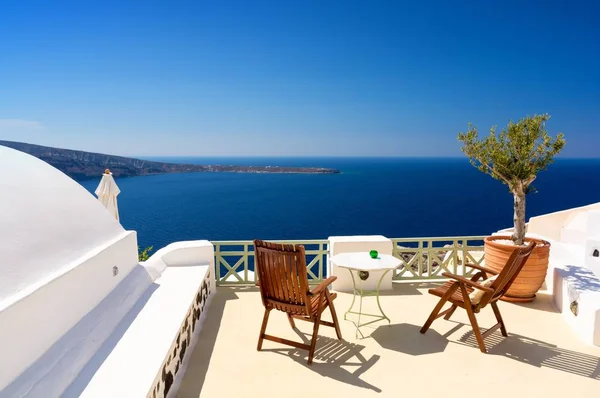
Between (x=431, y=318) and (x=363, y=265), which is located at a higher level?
(x=363, y=265)

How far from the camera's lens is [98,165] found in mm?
41094

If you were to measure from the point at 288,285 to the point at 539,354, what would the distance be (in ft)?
8.45

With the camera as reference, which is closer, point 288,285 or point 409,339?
point 288,285

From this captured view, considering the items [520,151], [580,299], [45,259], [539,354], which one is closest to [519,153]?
[520,151]

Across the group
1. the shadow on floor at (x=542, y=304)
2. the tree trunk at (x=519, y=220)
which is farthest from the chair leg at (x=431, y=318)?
the tree trunk at (x=519, y=220)

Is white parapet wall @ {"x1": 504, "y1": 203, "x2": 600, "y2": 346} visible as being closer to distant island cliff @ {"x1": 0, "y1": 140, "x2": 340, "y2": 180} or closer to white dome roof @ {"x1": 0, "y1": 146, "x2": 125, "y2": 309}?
white dome roof @ {"x1": 0, "y1": 146, "x2": 125, "y2": 309}

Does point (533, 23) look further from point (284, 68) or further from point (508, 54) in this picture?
point (284, 68)

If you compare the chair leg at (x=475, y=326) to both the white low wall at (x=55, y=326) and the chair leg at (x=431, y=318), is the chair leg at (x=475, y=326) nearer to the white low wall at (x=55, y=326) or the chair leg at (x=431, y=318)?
the chair leg at (x=431, y=318)

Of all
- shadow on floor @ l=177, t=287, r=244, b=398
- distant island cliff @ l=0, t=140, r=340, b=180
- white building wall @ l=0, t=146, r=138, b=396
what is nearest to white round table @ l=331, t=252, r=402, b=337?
shadow on floor @ l=177, t=287, r=244, b=398

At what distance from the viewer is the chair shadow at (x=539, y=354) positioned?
10.9ft

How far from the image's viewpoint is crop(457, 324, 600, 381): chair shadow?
3.32 metres

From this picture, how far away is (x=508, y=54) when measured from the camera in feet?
171

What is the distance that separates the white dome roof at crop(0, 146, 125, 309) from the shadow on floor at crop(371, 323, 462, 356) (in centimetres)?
311

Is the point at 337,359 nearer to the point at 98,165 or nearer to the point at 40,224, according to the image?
the point at 40,224
